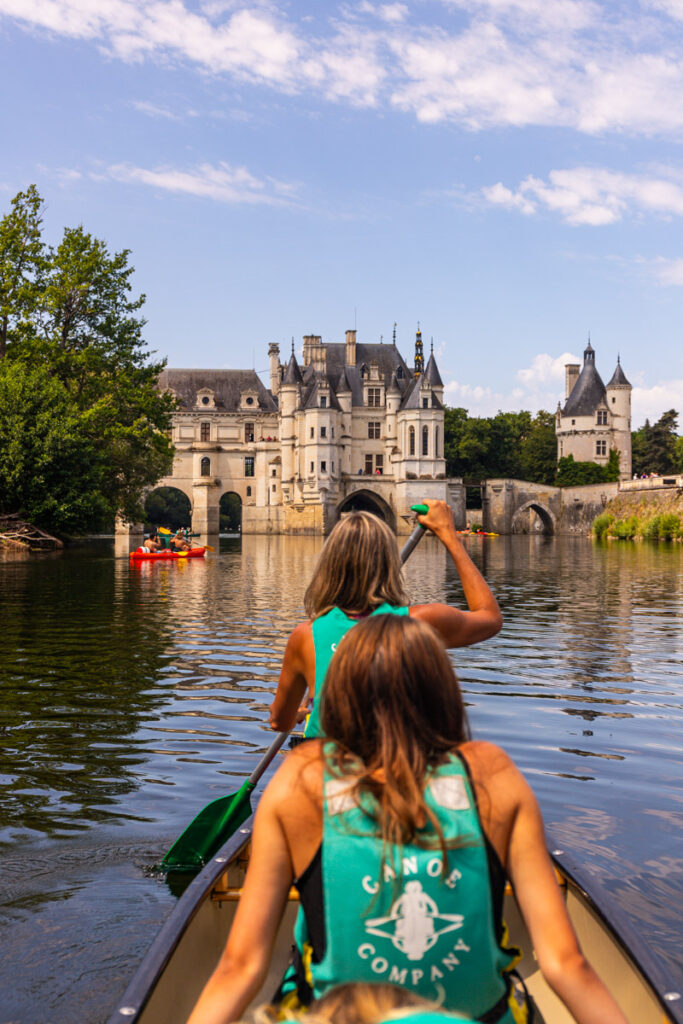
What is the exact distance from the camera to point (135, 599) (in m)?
19.9

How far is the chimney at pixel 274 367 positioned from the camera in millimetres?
87875

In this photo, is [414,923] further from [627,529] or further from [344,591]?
[627,529]

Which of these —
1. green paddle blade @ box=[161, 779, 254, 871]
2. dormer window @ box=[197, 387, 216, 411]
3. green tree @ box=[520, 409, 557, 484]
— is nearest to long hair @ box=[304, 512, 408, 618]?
green paddle blade @ box=[161, 779, 254, 871]

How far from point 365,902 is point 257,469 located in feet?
255

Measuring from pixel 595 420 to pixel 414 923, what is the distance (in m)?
79.5

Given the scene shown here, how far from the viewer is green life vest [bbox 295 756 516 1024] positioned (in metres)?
1.93

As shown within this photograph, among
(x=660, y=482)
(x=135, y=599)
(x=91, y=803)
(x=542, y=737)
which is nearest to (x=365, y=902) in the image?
(x=91, y=803)

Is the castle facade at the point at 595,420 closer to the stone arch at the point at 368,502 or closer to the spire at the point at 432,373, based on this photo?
the spire at the point at 432,373

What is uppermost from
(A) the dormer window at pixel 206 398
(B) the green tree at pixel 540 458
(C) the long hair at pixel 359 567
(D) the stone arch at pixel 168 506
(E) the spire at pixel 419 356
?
(E) the spire at pixel 419 356

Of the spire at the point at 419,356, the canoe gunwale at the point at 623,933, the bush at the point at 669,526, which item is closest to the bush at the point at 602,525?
the bush at the point at 669,526

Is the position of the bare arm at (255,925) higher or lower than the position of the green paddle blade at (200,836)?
higher

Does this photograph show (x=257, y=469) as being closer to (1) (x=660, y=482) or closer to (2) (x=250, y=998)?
(1) (x=660, y=482)

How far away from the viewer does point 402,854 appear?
6.31ft

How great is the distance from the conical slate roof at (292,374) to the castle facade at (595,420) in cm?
2038
